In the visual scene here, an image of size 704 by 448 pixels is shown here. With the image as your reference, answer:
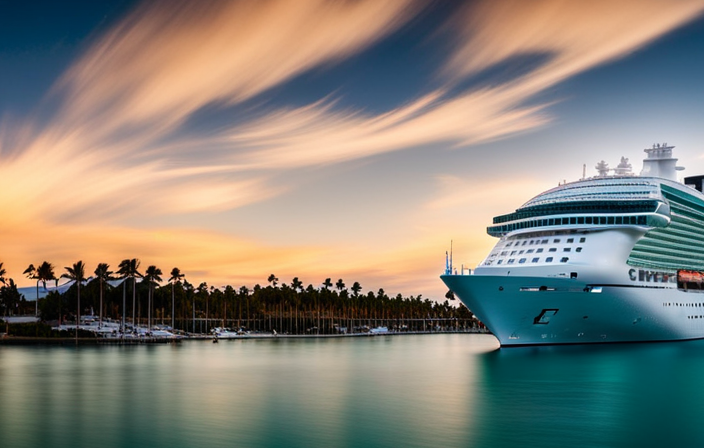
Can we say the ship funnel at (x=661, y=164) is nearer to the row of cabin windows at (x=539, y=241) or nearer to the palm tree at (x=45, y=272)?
the row of cabin windows at (x=539, y=241)

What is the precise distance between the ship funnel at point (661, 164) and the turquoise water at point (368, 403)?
120 ft

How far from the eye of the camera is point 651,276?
85.9m

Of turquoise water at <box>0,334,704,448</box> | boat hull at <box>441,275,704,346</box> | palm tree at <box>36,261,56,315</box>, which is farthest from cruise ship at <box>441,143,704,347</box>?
palm tree at <box>36,261,56,315</box>

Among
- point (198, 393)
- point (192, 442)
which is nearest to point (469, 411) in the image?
point (192, 442)

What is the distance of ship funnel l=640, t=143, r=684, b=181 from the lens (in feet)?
373

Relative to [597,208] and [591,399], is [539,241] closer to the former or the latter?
[597,208]

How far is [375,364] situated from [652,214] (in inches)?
1304

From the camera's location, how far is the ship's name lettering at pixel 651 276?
8238cm

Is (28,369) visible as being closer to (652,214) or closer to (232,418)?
(232,418)

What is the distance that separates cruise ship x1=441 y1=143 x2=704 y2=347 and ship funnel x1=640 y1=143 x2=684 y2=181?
61.8ft

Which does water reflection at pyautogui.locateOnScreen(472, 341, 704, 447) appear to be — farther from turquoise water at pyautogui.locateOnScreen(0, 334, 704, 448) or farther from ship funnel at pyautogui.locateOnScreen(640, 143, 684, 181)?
ship funnel at pyautogui.locateOnScreen(640, 143, 684, 181)

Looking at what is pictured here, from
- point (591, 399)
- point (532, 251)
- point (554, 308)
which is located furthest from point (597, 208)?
point (591, 399)

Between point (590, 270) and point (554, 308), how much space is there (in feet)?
17.8

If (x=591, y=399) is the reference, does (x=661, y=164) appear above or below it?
above
